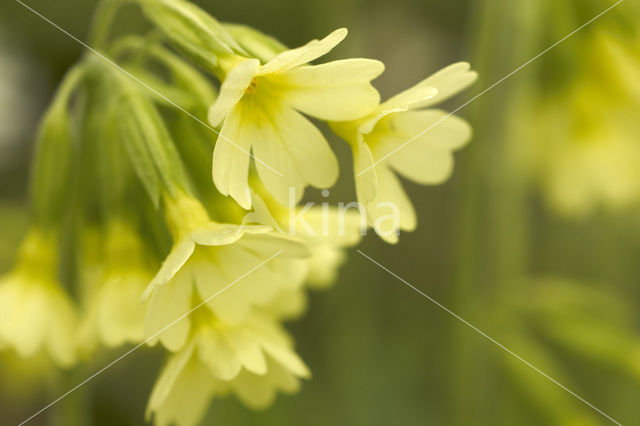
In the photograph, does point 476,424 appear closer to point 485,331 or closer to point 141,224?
point 485,331

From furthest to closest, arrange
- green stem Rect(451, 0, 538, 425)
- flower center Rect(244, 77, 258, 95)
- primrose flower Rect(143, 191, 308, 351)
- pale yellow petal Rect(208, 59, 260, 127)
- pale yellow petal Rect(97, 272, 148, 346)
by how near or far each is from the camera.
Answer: green stem Rect(451, 0, 538, 425) → pale yellow petal Rect(97, 272, 148, 346) → flower center Rect(244, 77, 258, 95) → primrose flower Rect(143, 191, 308, 351) → pale yellow petal Rect(208, 59, 260, 127)

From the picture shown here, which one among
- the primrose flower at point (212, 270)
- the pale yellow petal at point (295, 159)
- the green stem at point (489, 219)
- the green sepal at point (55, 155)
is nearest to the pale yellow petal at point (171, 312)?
the primrose flower at point (212, 270)

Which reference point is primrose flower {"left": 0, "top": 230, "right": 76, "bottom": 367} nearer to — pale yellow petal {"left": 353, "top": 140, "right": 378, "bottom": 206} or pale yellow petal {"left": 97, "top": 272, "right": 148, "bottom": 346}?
pale yellow petal {"left": 97, "top": 272, "right": 148, "bottom": 346}

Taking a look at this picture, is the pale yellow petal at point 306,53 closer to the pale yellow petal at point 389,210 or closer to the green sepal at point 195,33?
the green sepal at point 195,33

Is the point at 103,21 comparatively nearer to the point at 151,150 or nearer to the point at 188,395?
the point at 151,150

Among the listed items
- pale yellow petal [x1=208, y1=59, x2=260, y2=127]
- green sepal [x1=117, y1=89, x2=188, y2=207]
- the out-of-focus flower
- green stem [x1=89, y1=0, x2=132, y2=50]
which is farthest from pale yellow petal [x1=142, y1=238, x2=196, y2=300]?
the out-of-focus flower

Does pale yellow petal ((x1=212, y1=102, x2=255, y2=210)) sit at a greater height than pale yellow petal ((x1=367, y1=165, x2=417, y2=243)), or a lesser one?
lesser

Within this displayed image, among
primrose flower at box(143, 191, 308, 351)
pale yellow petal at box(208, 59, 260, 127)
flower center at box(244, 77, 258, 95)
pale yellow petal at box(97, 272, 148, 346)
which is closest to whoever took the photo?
pale yellow petal at box(208, 59, 260, 127)

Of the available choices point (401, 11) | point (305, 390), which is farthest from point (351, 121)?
point (401, 11)
